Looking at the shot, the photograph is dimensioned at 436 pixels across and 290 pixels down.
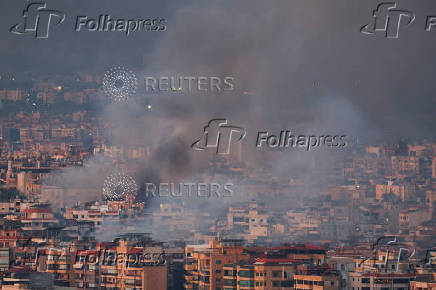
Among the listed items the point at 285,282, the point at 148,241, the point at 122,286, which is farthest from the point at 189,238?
the point at 285,282

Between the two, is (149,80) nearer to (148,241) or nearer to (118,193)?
(118,193)
